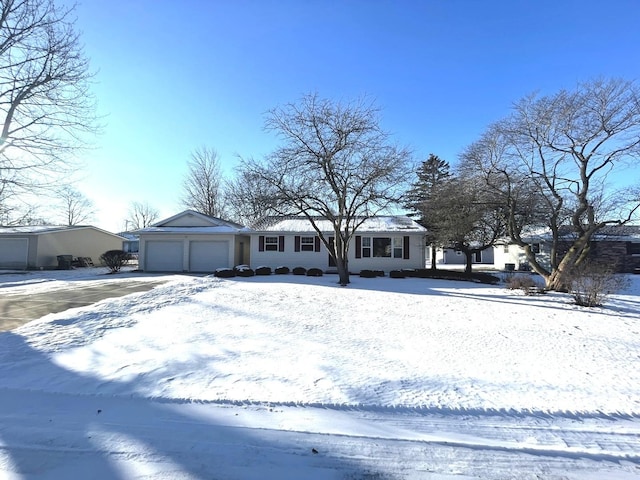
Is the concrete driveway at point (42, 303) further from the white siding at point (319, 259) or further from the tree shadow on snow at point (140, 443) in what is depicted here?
the white siding at point (319, 259)

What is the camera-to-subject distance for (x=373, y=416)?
10.9 feet

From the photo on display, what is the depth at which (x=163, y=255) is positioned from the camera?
21.0 meters

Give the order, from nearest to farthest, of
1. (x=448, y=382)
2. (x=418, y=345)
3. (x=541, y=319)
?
1. (x=448, y=382)
2. (x=418, y=345)
3. (x=541, y=319)

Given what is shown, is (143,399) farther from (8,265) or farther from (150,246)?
(8,265)

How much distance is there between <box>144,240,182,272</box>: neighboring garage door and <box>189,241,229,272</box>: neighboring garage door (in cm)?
83

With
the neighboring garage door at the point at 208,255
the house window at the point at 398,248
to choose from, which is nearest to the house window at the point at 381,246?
the house window at the point at 398,248

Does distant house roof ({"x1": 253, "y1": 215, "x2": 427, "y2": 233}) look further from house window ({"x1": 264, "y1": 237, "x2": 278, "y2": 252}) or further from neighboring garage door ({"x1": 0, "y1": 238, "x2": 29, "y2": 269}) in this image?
neighboring garage door ({"x1": 0, "y1": 238, "x2": 29, "y2": 269})

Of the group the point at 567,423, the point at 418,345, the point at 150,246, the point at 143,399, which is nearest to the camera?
the point at 567,423

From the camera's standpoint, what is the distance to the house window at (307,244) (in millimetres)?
21000

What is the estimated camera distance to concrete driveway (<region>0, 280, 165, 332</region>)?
7.23 meters

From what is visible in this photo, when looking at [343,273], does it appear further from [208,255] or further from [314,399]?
[314,399]

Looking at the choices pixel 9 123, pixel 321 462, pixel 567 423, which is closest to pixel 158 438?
pixel 321 462

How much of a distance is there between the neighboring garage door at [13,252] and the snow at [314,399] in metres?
23.2

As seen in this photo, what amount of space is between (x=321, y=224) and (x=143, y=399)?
62.4ft
